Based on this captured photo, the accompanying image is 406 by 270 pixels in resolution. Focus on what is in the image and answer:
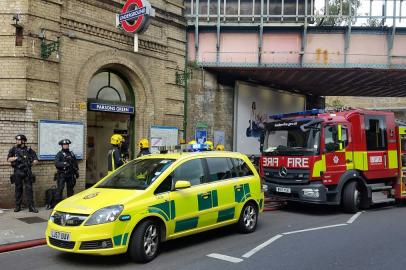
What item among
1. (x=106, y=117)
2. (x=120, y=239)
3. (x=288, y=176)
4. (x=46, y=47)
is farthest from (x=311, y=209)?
(x=46, y=47)

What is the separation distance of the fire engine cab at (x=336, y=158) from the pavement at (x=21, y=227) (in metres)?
5.89

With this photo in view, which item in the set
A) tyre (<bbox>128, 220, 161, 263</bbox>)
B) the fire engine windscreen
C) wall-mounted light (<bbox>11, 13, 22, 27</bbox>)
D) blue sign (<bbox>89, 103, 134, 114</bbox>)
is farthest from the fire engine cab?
wall-mounted light (<bbox>11, 13, 22, 27</bbox>)

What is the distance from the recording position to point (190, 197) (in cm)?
739

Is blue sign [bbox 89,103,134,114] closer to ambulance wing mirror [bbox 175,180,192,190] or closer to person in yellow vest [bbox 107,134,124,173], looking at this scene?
person in yellow vest [bbox 107,134,124,173]

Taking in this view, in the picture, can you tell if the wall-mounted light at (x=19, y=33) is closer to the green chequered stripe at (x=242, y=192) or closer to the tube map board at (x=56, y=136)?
the tube map board at (x=56, y=136)

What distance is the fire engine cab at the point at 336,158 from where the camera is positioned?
11406mm

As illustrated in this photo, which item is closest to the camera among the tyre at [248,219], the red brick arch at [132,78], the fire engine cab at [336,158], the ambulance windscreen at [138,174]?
the ambulance windscreen at [138,174]

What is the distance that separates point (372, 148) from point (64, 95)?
27.7ft

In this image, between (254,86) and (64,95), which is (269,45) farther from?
(64,95)

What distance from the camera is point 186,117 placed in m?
16.4

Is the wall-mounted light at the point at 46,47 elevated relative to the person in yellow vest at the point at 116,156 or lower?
elevated

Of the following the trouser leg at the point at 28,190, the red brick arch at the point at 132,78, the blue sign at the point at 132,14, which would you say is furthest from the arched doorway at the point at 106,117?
the trouser leg at the point at 28,190

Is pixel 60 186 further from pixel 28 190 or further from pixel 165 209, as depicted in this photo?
pixel 165 209

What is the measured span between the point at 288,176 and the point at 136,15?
20.4ft
